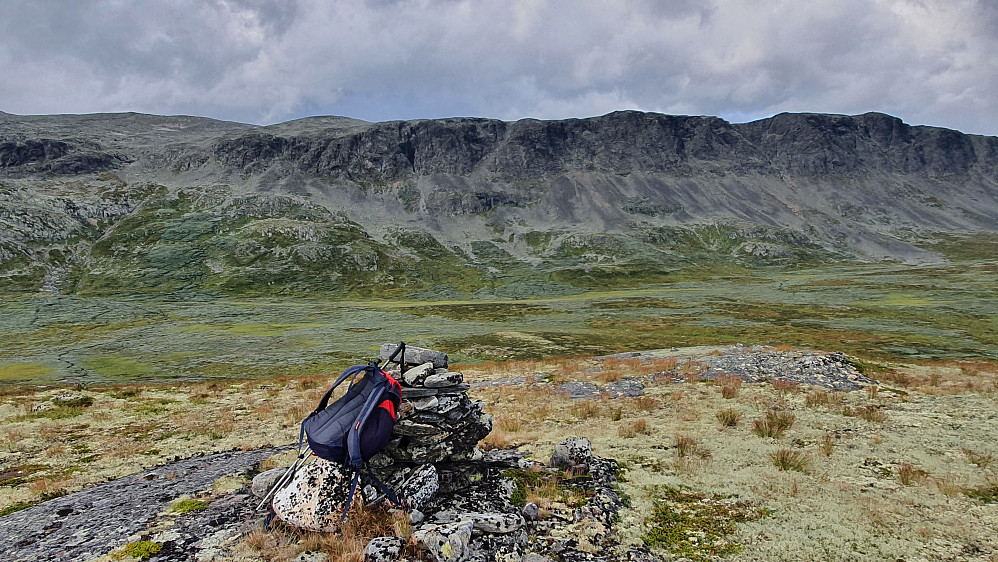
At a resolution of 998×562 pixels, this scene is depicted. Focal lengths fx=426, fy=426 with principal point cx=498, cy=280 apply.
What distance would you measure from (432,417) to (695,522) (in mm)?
5438

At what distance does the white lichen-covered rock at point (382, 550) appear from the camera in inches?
258

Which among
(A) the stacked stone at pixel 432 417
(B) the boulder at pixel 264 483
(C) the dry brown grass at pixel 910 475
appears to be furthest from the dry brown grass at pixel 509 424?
(C) the dry brown grass at pixel 910 475

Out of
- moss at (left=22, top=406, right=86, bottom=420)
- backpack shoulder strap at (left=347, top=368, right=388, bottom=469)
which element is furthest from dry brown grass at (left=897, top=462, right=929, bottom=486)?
moss at (left=22, top=406, right=86, bottom=420)

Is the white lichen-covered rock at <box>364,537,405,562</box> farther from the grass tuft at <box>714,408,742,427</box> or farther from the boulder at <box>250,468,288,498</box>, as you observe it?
the grass tuft at <box>714,408,742,427</box>

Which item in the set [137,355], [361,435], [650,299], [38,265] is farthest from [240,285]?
[361,435]

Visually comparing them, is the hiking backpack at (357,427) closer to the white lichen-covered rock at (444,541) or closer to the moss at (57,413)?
the white lichen-covered rock at (444,541)

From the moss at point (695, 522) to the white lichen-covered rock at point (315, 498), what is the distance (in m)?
5.49

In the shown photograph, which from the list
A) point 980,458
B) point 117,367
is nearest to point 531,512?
point 980,458

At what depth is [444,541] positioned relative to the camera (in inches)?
265

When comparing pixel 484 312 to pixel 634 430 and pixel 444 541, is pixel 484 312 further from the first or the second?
pixel 444 541

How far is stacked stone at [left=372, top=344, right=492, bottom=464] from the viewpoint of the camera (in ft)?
29.0

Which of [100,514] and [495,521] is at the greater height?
[495,521]

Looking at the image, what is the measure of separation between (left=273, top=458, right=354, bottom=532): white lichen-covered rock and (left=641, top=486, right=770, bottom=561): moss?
18.0ft

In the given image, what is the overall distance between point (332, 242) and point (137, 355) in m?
136
